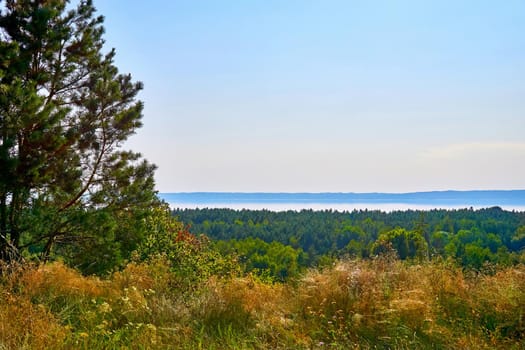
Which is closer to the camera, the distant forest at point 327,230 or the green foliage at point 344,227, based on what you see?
the distant forest at point 327,230

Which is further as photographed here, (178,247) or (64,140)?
(178,247)

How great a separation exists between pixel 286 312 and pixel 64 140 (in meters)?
4.87

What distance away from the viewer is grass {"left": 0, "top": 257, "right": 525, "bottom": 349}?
4.48 meters

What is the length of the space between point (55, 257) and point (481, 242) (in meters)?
80.2

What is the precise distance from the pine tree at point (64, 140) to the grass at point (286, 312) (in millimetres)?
2231

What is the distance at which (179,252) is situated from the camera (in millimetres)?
14883

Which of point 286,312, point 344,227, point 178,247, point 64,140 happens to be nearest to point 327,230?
point 344,227

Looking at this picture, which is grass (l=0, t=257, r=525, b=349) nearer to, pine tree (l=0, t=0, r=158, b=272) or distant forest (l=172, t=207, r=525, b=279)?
pine tree (l=0, t=0, r=158, b=272)

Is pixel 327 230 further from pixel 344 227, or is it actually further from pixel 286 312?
pixel 286 312

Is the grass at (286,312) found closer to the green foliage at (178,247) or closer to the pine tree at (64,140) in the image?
the pine tree at (64,140)

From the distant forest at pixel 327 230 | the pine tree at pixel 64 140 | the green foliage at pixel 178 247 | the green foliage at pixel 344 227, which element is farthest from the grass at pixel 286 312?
the green foliage at pixel 344 227

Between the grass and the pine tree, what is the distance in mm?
2231

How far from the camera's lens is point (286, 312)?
5.40 metres

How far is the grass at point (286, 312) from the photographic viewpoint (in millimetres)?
4480
